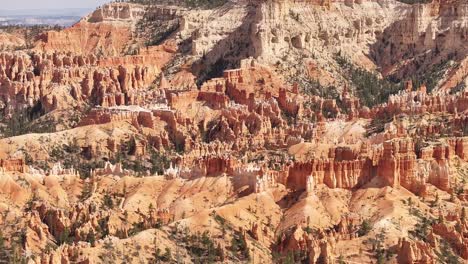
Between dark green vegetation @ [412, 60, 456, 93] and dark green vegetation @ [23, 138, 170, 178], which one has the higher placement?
dark green vegetation @ [412, 60, 456, 93]

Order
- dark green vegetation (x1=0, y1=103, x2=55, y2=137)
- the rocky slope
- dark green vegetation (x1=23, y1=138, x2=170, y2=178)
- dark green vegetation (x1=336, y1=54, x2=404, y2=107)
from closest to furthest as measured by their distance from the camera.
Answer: the rocky slope < dark green vegetation (x1=23, y1=138, x2=170, y2=178) < dark green vegetation (x1=0, y1=103, x2=55, y2=137) < dark green vegetation (x1=336, y1=54, x2=404, y2=107)

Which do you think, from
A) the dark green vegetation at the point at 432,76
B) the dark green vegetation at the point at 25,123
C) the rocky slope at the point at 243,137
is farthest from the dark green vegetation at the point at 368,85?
the dark green vegetation at the point at 25,123

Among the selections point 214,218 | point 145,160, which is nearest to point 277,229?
point 214,218

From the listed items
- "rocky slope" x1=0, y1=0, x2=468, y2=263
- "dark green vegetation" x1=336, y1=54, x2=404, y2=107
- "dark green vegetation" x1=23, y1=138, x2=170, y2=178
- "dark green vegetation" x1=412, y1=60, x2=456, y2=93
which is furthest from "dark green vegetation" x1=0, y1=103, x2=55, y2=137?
"dark green vegetation" x1=412, y1=60, x2=456, y2=93

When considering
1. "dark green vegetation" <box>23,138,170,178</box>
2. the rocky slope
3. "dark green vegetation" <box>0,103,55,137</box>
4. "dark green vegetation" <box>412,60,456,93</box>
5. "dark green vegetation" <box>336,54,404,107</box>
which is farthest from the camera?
"dark green vegetation" <box>412,60,456,93</box>

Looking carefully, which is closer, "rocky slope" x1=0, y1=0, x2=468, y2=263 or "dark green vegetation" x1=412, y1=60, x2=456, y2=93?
"rocky slope" x1=0, y1=0, x2=468, y2=263

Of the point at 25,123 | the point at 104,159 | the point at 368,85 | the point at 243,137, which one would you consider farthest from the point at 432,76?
the point at 25,123

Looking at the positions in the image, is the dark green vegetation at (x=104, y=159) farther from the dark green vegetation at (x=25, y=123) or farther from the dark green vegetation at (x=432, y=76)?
the dark green vegetation at (x=432, y=76)

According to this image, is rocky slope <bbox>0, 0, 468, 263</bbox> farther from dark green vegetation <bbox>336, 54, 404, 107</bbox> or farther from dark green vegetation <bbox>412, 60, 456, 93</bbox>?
dark green vegetation <bbox>412, 60, 456, 93</bbox>
